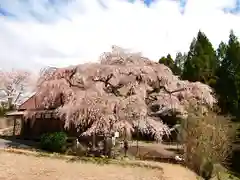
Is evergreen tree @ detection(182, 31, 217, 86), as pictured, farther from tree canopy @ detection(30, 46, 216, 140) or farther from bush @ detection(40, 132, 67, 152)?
bush @ detection(40, 132, 67, 152)

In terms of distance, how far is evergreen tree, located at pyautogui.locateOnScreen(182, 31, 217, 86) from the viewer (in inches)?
1557

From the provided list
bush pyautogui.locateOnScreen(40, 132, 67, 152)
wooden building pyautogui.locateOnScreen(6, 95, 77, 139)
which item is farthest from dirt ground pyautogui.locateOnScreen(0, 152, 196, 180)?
wooden building pyautogui.locateOnScreen(6, 95, 77, 139)

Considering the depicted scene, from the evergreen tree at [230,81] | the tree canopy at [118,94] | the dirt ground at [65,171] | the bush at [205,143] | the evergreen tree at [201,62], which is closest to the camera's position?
the dirt ground at [65,171]

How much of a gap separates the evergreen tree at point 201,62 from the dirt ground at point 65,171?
77.2 feet

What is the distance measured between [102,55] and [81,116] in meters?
4.43

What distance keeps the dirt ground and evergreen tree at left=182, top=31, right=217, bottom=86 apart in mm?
23517

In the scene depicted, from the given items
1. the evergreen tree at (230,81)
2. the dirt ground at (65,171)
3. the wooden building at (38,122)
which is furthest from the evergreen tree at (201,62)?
the dirt ground at (65,171)

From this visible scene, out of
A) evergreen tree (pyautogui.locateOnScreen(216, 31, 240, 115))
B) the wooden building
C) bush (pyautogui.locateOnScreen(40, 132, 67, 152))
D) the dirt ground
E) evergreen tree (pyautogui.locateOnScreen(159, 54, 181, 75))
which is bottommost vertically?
the dirt ground

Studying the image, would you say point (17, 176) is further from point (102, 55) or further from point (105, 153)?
point (102, 55)

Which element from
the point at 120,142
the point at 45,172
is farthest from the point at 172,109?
the point at 45,172

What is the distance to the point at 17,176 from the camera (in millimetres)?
13867

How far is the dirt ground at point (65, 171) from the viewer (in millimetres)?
14195

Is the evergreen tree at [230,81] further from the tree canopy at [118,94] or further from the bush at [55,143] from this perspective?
the bush at [55,143]

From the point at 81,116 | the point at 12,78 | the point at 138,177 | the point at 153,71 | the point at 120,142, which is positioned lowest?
the point at 138,177
